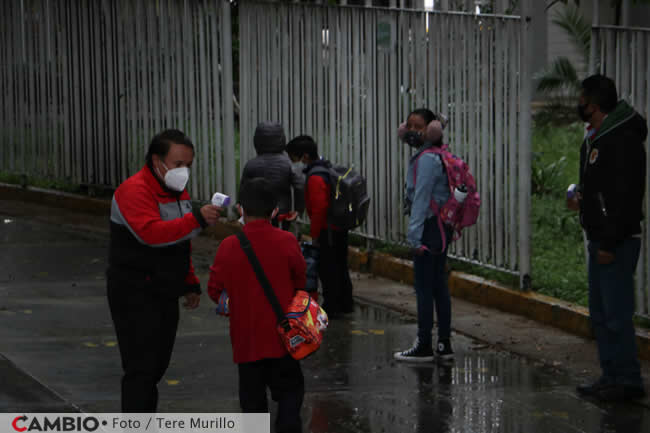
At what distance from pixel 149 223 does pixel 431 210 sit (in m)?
2.99

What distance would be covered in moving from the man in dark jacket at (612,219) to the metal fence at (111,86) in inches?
278

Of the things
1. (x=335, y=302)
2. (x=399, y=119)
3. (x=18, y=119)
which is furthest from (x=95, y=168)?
(x=335, y=302)

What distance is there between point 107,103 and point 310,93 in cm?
455

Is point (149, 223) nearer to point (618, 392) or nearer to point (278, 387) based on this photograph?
point (278, 387)

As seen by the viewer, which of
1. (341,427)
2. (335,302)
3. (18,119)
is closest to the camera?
(341,427)

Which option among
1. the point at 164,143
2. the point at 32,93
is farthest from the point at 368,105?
the point at 32,93

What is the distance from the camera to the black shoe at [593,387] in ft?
22.3

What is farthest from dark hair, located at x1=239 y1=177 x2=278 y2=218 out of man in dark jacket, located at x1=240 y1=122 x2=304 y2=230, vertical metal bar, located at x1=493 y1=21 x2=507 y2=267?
vertical metal bar, located at x1=493 y1=21 x2=507 y2=267

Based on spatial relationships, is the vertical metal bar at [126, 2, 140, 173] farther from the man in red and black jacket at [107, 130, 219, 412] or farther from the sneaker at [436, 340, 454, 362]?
the man in red and black jacket at [107, 130, 219, 412]

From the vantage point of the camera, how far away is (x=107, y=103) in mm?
15688

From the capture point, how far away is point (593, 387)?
22.4 ft

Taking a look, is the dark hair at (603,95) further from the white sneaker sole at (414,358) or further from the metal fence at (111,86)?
the metal fence at (111,86)

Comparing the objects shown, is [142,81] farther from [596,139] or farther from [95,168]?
[596,139]

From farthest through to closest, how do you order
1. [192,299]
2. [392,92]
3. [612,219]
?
[392,92] → [612,219] → [192,299]
